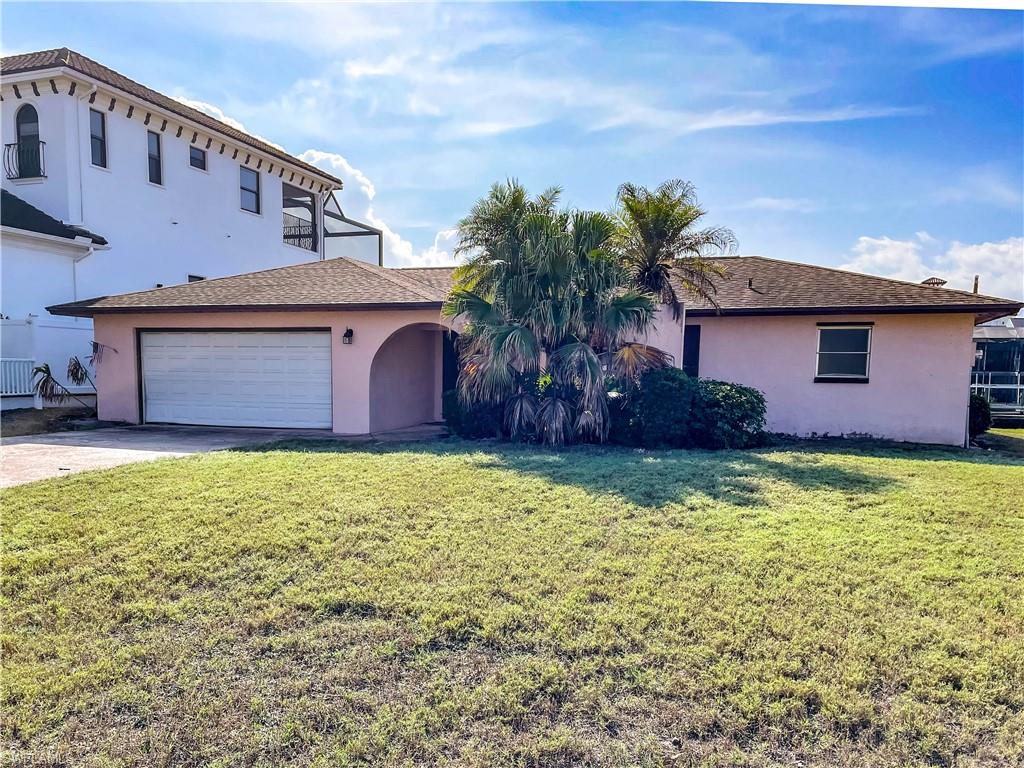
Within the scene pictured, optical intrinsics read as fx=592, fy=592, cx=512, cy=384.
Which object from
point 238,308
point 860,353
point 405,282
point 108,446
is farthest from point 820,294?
point 108,446

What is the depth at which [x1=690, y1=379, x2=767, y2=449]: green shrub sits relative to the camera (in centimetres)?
1087

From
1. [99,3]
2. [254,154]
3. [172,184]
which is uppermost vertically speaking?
[254,154]

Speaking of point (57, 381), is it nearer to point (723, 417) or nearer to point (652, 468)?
point (652, 468)

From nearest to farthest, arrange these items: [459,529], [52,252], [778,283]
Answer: [459,529] → [778,283] → [52,252]

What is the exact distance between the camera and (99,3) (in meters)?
6.11

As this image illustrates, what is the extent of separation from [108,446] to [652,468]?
9.65 meters

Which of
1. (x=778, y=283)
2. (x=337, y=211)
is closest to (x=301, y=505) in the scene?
(x=778, y=283)

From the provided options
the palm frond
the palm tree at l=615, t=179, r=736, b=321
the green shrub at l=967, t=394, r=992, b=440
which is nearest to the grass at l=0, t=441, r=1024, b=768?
the palm frond

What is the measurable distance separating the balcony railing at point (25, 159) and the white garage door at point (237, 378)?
7662 millimetres

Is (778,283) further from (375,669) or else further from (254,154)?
(254,154)

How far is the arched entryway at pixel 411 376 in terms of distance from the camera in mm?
13898

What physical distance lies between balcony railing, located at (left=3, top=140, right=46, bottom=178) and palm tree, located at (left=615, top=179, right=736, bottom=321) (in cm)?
1700

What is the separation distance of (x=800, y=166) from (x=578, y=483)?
8.22 m

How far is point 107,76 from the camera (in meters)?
18.6
